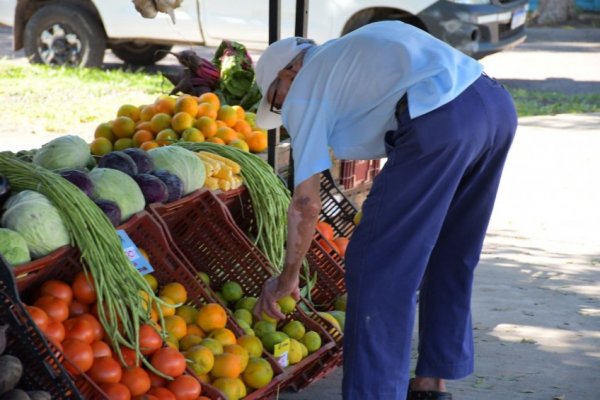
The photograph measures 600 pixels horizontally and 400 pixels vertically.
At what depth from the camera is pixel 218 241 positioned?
3.92m

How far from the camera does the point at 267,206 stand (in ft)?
13.5

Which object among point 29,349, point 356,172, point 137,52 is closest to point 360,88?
point 29,349

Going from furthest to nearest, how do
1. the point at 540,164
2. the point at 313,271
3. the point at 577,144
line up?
the point at 577,144 < the point at 540,164 < the point at 313,271

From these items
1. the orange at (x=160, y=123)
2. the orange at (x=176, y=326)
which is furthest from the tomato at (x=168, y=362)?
the orange at (x=160, y=123)

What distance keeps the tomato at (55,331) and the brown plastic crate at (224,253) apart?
84 centimetres

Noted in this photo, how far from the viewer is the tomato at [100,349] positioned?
3055 millimetres

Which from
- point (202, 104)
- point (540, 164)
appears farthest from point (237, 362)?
point (540, 164)

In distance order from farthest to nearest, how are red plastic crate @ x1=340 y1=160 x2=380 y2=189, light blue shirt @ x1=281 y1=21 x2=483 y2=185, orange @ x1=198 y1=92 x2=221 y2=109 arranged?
red plastic crate @ x1=340 y1=160 x2=380 y2=189 < orange @ x1=198 y1=92 x2=221 y2=109 < light blue shirt @ x1=281 y1=21 x2=483 y2=185

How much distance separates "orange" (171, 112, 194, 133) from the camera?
4.88 metres

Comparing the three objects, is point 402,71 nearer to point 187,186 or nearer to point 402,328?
point 402,328

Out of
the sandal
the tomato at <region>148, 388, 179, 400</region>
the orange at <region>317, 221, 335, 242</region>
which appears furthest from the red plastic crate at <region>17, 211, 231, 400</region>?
the orange at <region>317, 221, 335, 242</region>

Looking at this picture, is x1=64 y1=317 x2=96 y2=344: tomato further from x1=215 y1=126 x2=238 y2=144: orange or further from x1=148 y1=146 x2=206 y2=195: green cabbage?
x1=215 y1=126 x2=238 y2=144: orange

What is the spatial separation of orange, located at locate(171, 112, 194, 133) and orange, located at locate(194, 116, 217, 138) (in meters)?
0.05

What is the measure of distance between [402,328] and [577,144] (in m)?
6.55
